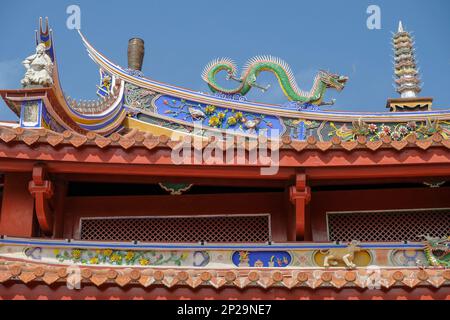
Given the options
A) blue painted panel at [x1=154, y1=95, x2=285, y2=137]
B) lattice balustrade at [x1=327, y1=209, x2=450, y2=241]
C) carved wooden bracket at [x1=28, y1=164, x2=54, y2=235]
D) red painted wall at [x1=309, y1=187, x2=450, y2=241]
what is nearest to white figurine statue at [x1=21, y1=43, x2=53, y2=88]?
carved wooden bracket at [x1=28, y1=164, x2=54, y2=235]

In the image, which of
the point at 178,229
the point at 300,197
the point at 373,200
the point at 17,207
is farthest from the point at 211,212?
the point at 17,207

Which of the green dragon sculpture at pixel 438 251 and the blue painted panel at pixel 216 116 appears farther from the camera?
the blue painted panel at pixel 216 116

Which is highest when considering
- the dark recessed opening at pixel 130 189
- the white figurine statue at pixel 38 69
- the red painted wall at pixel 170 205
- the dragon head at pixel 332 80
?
the dragon head at pixel 332 80

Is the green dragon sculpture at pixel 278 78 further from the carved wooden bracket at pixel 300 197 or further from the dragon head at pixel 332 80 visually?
the carved wooden bracket at pixel 300 197

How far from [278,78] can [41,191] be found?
6.42m

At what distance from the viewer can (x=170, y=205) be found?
10.4m

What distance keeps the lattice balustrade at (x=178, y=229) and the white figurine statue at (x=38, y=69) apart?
1.83 metres

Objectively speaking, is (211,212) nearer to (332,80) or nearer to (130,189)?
(130,189)

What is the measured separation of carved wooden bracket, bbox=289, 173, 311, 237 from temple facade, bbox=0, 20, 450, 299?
0.01 meters

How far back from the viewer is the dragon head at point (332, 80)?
14859mm

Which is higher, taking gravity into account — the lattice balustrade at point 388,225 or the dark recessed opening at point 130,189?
the dark recessed opening at point 130,189

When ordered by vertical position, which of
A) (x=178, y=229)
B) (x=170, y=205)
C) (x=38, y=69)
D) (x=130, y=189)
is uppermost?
(x=38, y=69)

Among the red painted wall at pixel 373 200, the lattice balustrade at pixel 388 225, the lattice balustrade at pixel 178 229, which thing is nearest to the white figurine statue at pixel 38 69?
the lattice balustrade at pixel 178 229

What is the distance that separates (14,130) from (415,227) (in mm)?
4908
